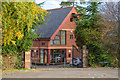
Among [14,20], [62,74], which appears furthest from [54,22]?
[62,74]

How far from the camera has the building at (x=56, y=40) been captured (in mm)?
31016

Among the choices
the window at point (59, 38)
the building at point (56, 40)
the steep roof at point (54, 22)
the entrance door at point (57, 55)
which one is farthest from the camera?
the window at point (59, 38)

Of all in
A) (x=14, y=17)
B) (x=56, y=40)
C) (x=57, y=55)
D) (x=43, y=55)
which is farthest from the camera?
(x=56, y=40)

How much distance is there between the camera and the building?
31.0 metres

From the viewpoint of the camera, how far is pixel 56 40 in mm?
32062

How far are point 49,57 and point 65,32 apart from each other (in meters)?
5.15

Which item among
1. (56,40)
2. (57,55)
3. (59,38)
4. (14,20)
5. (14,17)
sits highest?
(14,17)

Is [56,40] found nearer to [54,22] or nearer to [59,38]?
[59,38]

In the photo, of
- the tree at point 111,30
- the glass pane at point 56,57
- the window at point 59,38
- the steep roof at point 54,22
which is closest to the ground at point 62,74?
the tree at point 111,30

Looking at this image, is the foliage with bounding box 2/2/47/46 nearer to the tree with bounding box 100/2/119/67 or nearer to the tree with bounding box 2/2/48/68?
the tree with bounding box 2/2/48/68

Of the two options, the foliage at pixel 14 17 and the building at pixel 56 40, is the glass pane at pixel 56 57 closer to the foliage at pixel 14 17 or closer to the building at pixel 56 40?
the building at pixel 56 40

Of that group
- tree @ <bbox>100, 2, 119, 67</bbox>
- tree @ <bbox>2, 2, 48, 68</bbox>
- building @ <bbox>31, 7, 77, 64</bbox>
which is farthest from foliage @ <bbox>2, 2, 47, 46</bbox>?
building @ <bbox>31, 7, 77, 64</bbox>

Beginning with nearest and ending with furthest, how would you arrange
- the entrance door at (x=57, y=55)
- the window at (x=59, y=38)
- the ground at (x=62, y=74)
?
the ground at (x=62, y=74) < the entrance door at (x=57, y=55) < the window at (x=59, y=38)

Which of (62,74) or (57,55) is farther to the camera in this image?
(57,55)
